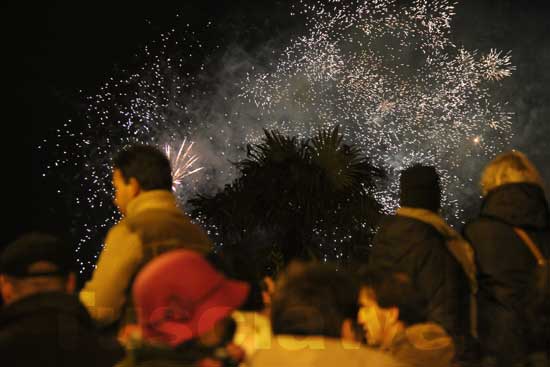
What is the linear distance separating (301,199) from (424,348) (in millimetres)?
10699

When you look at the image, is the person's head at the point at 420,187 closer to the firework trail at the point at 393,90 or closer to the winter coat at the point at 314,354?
the winter coat at the point at 314,354

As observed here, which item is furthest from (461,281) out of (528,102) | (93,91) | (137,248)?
(528,102)

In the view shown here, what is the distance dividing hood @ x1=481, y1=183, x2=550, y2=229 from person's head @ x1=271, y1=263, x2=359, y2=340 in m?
2.03

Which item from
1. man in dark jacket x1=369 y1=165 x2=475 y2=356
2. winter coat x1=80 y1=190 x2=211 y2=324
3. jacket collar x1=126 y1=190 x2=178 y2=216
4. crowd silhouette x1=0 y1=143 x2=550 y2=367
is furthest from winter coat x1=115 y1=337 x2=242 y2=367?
man in dark jacket x1=369 y1=165 x2=475 y2=356

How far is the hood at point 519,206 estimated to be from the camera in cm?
528

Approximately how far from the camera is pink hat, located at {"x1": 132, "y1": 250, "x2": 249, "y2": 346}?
3.45 meters

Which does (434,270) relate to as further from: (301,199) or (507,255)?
(301,199)

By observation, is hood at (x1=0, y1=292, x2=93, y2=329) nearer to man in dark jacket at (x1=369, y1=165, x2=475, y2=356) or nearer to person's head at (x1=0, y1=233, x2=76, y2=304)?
person's head at (x1=0, y1=233, x2=76, y2=304)

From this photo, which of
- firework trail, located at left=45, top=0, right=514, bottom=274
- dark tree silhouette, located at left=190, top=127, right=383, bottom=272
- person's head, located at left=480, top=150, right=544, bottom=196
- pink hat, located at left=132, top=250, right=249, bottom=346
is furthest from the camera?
firework trail, located at left=45, top=0, right=514, bottom=274

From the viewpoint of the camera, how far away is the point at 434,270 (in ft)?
17.4

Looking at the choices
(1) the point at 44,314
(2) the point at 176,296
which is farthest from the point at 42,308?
(2) the point at 176,296

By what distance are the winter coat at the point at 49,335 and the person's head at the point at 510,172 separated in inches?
99.6

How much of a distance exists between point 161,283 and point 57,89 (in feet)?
102

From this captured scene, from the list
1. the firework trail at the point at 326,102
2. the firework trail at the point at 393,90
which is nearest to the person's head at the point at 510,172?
the firework trail at the point at 393,90
